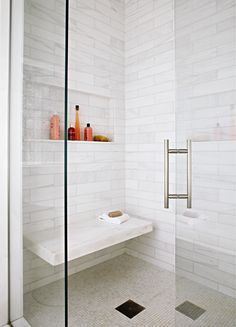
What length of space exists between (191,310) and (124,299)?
1253 mm

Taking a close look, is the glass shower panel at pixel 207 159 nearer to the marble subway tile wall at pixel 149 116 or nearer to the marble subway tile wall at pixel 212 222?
the marble subway tile wall at pixel 212 222

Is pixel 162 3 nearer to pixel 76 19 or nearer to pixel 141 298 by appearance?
pixel 76 19

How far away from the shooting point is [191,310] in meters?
0.82

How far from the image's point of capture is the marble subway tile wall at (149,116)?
2.37 meters

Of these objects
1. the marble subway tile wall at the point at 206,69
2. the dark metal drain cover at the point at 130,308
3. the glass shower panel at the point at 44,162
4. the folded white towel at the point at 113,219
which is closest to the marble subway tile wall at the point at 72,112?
the glass shower panel at the point at 44,162

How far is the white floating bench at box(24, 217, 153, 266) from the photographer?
103cm

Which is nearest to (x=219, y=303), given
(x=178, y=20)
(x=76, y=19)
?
(x=178, y=20)

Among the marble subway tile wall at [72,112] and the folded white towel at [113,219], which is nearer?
the marble subway tile wall at [72,112]

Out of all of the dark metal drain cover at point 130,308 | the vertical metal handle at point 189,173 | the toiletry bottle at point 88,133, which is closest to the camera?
the vertical metal handle at point 189,173

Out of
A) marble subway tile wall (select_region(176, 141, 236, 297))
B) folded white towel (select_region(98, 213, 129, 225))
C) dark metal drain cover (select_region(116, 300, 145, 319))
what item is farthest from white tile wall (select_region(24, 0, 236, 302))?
dark metal drain cover (select_region(116, 300, 145, 319))

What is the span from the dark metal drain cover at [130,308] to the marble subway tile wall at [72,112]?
0.67m

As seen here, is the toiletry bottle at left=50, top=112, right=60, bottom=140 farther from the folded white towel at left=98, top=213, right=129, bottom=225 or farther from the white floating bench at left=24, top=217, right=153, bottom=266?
the folded white towel at left=98, top=213, right=129, bottom=225

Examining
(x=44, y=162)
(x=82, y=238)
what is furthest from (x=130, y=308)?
(x=44, y=162)

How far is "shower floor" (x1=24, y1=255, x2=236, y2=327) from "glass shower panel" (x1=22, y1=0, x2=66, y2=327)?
0.04 feet
